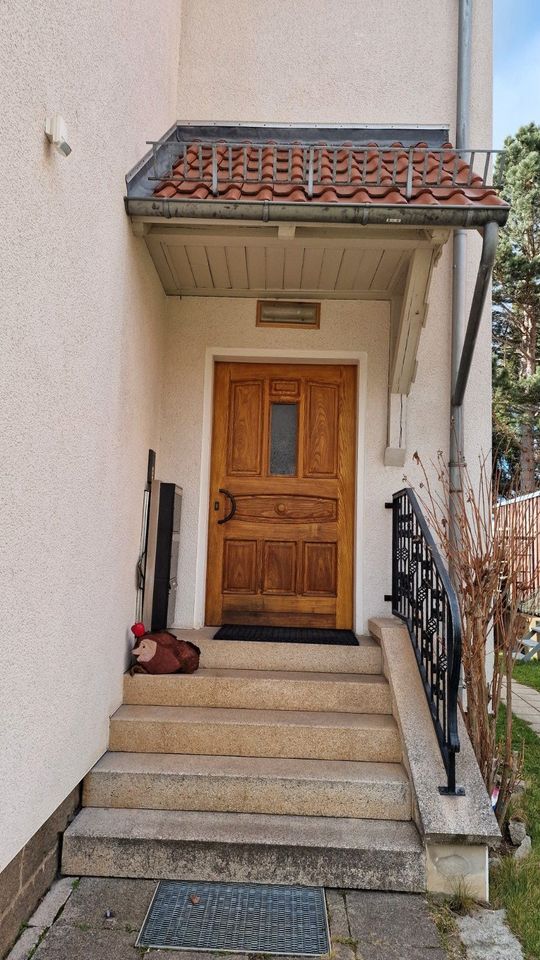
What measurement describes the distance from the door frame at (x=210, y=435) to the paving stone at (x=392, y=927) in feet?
6.60

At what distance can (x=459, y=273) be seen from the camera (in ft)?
14.8

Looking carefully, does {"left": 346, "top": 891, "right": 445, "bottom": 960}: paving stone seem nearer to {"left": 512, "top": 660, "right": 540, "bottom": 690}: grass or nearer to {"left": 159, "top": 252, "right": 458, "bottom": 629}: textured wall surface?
{"left": 159, "top": 252, "right": 458, "bottom": 629}: textured wall surface

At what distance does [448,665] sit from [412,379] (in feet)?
7.20

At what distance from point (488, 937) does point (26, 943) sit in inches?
66.8

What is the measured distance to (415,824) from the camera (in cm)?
272

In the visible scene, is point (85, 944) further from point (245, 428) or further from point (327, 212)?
point (327, 212)

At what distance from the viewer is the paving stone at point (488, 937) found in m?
2.16

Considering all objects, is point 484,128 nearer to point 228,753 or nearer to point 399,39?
point 399,39

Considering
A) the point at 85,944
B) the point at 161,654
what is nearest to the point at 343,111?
the point at 161,654

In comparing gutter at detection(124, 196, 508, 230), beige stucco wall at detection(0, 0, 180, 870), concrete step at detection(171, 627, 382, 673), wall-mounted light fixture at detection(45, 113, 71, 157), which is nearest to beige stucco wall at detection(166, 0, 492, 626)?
concrete step at detection(171, 627, 382, 673)

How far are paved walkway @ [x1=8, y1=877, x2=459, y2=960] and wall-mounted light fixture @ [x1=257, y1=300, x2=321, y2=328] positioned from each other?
142 inches

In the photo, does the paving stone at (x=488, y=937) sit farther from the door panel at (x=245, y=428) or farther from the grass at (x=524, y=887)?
the door panel at (x=245, y=428)

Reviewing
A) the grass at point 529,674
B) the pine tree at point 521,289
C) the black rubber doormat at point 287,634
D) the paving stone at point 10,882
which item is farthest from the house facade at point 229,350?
the pine tree at point 521,289

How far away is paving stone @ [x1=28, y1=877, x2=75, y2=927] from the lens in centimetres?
226
